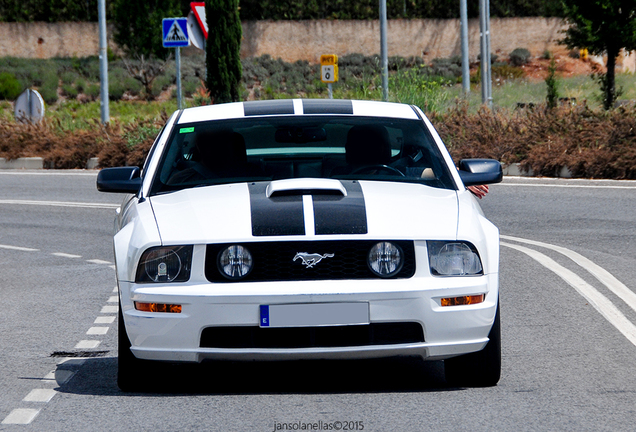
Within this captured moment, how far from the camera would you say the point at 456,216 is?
530 cm

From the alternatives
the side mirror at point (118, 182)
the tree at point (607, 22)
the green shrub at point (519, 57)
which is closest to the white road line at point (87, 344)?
the side mirror at point (118, 182)

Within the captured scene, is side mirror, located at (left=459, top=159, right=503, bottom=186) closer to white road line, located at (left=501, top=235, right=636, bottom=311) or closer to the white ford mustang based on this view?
the white ford mustang

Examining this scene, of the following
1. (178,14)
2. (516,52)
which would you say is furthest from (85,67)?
(516,52)

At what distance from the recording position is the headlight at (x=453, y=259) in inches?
201

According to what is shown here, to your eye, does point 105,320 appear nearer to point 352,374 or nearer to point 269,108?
point 269,108

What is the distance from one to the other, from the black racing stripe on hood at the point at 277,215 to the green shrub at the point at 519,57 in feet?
197

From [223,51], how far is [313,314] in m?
26.2

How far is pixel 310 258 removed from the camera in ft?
16.4

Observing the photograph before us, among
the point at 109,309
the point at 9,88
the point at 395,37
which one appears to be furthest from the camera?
the point at 395,37

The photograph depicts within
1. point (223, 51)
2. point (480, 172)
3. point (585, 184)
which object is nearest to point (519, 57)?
point (223, 51)

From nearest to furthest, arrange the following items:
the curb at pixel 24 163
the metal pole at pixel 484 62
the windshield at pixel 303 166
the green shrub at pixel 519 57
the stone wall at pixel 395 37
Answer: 1. the windshield at pixel 303 166
2. the curb at pixel 24 163
3. the metal pole at pixel 484 62
4. the green shrub at pixel 519 57
5. the stone wall at pixel 395 37

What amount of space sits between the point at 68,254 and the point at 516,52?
55.1 meters

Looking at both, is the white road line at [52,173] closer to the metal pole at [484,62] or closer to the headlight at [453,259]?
the metal pole at [484,62]

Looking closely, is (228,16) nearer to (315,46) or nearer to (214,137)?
(214,137)
